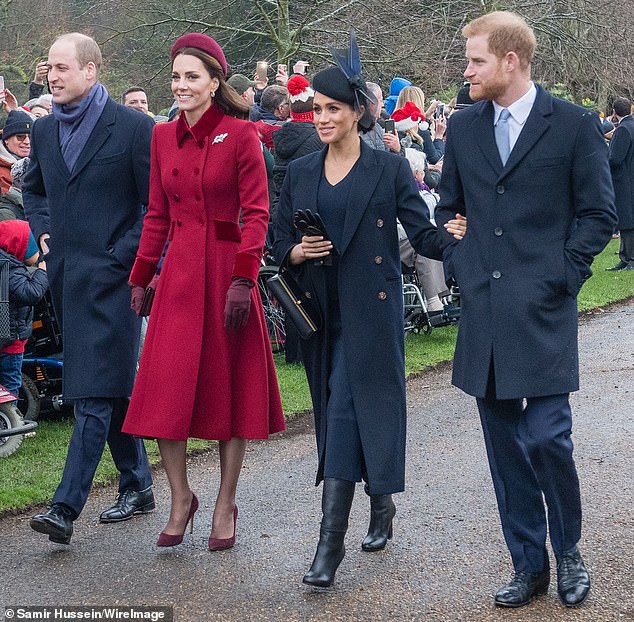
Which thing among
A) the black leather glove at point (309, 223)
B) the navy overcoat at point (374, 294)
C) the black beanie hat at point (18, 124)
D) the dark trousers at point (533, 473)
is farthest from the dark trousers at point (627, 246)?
the dark trousers at point (533, 473)

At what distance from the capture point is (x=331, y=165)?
5.30m

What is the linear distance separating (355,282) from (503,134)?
2.97ft

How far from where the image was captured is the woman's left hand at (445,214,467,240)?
4793 mm

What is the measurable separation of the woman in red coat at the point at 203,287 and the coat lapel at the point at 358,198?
0.43 meters

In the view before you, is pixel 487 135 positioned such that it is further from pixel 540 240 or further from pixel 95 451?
pixel 95 451

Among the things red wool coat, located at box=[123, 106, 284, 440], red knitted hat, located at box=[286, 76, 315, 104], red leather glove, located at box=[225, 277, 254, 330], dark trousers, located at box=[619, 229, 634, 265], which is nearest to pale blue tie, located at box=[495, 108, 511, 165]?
red wool coat, located at box=[123, 106, 284, 440]

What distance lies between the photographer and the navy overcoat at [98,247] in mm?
5785

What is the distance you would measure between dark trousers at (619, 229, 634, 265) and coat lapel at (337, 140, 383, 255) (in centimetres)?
1219

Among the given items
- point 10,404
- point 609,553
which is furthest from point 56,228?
point 609,553

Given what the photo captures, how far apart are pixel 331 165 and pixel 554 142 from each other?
1082 mm

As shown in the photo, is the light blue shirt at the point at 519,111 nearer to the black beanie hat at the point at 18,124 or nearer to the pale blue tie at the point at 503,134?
the pale blue tie at the point at 503,134

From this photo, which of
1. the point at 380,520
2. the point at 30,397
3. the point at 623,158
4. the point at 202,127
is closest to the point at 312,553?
the point at 380,520

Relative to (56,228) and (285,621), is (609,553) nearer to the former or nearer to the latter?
(285,621)

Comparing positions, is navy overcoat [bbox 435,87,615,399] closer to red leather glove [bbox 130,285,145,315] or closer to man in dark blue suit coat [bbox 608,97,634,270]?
red leather glove [bbox 130,285,145,315]
